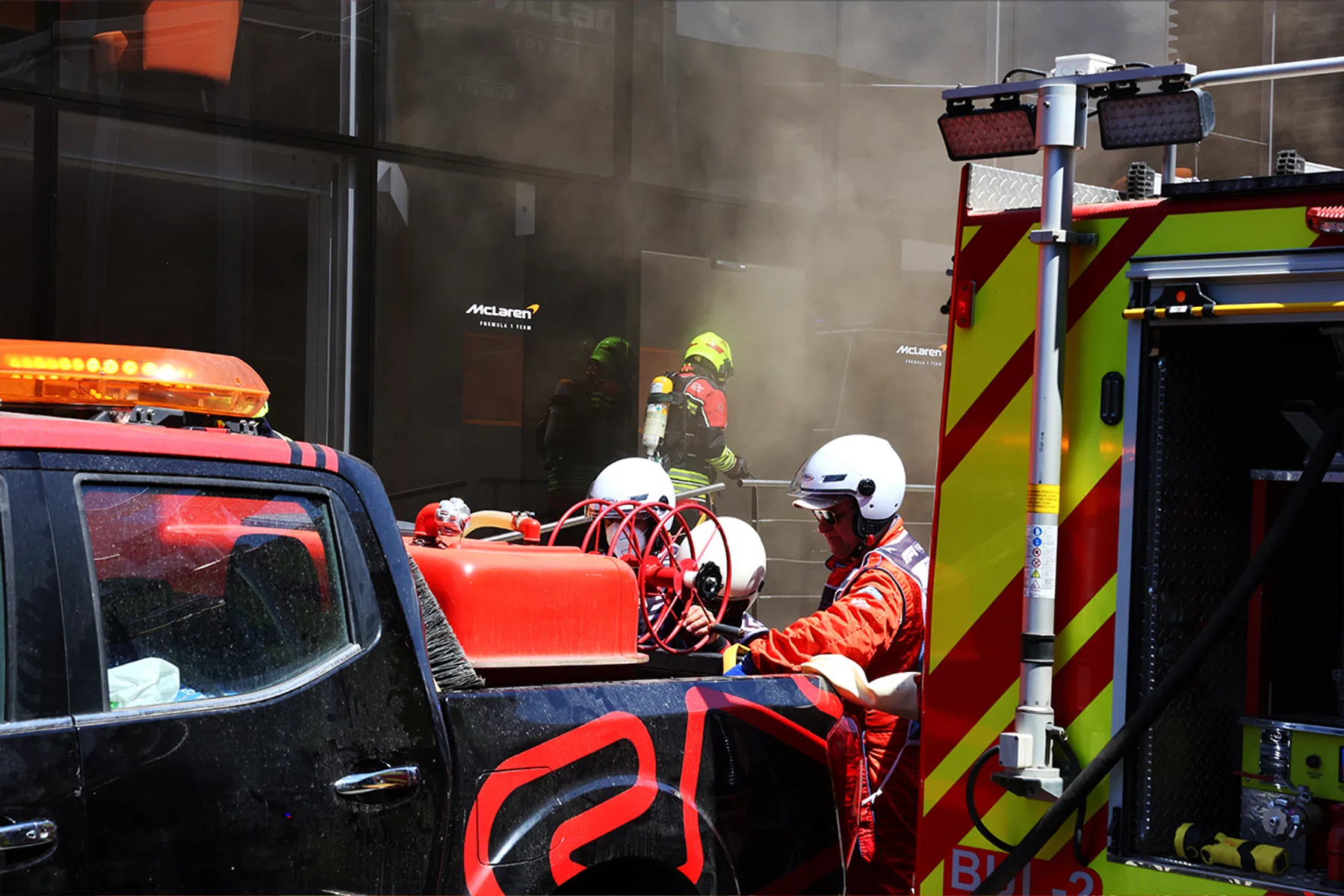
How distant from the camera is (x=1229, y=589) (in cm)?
337

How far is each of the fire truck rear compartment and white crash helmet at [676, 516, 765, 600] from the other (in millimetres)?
2249

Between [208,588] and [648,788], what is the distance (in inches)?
40.8

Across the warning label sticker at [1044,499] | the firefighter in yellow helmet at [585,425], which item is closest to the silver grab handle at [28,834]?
the warning label sticker at [1044,499]

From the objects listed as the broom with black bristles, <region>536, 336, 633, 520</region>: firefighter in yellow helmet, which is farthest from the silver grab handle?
<region>536, 336, 633, 520</region>: firefighter in yellow helmet

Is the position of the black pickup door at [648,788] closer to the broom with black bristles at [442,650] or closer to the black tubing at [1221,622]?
the broom with black bristles at [442,650]

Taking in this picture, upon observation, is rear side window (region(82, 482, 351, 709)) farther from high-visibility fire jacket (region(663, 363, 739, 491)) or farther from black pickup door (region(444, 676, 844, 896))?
high-visibility fire jacket (region(663, 363, 739, 491))

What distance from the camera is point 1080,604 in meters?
3.09

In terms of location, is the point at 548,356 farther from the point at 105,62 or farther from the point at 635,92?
the point at 105,62

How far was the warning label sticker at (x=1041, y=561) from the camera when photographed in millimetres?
3020

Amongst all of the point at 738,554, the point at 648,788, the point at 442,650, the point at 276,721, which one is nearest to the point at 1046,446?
the point at 648,788

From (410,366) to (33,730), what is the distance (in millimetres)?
7149

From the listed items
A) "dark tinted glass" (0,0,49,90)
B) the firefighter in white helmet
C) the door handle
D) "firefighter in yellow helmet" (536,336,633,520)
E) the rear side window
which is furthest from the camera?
"firefighter in yellow helmet" (536,336,633,520)

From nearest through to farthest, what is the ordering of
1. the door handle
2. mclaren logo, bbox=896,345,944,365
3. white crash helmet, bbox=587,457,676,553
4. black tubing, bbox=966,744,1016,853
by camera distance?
the door handle → black tubing, bbox=966,744,1016,853 → white crash helmet, bbox=587,457,676,553 → mclaren logo, bbox=896,345,944,365

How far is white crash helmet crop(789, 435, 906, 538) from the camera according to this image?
4.43m
